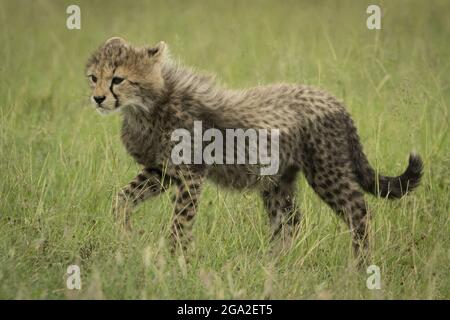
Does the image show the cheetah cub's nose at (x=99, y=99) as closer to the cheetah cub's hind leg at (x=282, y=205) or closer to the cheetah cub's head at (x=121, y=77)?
the cheetah cub's head at (x=121, y=77)

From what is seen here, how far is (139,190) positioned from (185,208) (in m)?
0.33

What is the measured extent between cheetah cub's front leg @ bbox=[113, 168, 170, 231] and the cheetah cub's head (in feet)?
1.20

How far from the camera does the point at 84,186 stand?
5.12 metres

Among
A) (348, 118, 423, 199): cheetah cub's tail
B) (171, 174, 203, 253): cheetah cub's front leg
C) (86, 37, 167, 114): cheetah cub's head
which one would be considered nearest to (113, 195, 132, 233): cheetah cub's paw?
(171, 174, 203, 253): cheetah cub's front leg

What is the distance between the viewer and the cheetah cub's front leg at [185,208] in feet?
15.0

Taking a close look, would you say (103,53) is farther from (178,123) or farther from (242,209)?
(242,209)

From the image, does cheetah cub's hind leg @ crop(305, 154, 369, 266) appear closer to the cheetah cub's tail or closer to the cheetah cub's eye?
the cheetah cub's tail

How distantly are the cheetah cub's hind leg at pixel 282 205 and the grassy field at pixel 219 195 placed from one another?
69 millimetres

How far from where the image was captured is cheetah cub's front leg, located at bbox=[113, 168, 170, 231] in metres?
4.68

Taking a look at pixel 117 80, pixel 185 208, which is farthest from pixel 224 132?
pixel 117 80

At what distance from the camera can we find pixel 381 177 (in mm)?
5133

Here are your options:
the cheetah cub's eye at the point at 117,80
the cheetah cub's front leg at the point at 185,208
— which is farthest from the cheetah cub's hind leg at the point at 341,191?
the cheetah cub's eye at the point at 117,80

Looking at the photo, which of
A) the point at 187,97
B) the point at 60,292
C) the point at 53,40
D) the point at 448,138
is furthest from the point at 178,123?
the point at 53,40

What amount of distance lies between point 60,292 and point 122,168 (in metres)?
1.81
